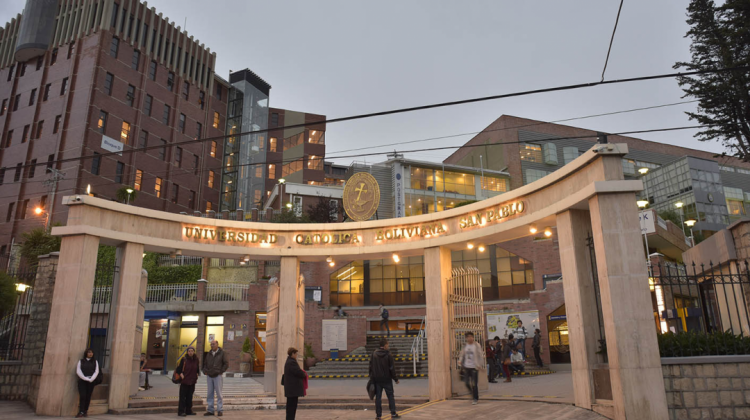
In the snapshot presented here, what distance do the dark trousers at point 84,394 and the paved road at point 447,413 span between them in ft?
0.86

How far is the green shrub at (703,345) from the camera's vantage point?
8.74 metres

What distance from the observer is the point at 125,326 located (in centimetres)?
1188

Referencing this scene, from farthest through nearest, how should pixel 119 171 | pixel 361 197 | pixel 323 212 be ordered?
pixel 119 171, pixel 323 212, pixel 361 197

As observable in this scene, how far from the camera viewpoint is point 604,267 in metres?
9.05

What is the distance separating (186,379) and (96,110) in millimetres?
37451

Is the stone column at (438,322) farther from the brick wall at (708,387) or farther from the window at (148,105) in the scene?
the window at (148,105)

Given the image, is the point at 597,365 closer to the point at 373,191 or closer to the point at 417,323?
the point at 373,191

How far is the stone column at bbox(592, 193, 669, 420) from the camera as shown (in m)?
8.35

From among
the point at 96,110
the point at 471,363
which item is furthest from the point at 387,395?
the point at 96,110

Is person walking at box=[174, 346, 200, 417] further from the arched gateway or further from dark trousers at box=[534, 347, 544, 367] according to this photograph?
dark trousers at box=[534, 347, 544, 367]

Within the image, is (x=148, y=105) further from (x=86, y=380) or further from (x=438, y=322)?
(x=438, y=322)

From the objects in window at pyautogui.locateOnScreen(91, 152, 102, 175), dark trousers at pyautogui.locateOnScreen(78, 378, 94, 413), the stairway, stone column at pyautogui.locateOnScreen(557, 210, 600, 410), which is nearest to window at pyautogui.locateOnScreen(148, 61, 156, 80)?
window at pyautogui.locateOnScreen(91, 152, 102, 175)

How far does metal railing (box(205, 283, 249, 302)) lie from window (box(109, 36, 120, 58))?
92.0 ft

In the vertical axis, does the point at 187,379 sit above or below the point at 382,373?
below
